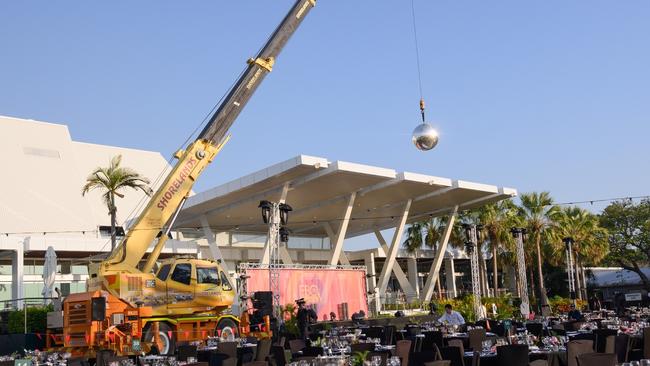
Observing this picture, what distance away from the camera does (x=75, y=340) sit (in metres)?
18.7

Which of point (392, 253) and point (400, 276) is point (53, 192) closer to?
point (392, 253)

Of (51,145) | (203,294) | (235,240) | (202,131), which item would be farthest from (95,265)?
(51,145)

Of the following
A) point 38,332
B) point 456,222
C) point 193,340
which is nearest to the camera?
point 193,340

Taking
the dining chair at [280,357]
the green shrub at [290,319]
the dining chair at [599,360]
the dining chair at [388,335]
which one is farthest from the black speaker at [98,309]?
the dining chair at [599,360]

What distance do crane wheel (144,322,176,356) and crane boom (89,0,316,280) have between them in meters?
1.77

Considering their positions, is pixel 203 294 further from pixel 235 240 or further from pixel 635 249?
pixel 635 249

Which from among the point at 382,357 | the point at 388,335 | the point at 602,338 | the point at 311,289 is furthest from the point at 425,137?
the point at 311,289

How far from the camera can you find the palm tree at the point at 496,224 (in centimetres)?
4428

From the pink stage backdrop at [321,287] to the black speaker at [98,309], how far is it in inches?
378

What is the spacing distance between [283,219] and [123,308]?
252 inches

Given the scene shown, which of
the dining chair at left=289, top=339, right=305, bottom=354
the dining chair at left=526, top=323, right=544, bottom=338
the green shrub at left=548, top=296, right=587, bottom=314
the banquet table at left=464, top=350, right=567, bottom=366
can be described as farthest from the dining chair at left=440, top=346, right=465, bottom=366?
the green shrub at left=548, top=296, right=587, bottom=314

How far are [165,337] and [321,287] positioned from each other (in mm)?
12931

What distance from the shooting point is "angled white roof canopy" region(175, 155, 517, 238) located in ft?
111

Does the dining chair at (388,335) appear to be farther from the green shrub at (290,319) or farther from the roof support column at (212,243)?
the roof support column at (212,243)
